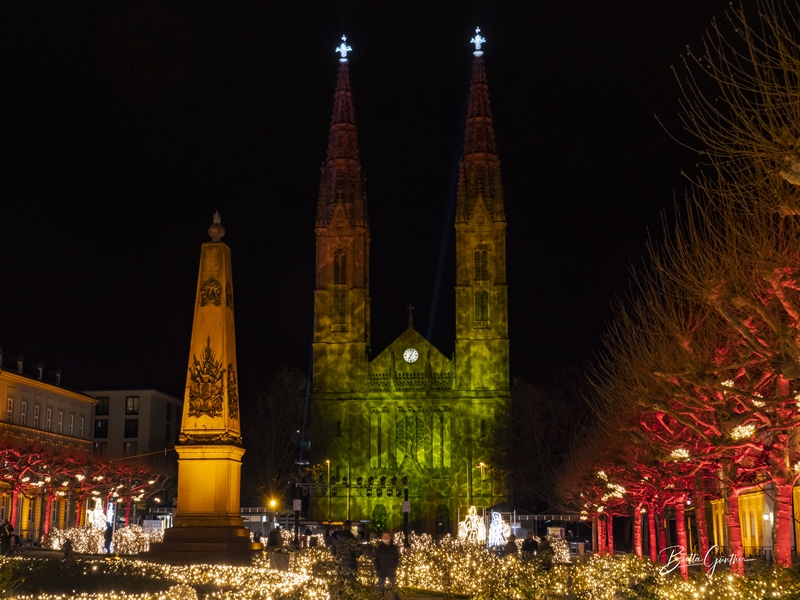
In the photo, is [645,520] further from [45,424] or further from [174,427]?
[174,427]

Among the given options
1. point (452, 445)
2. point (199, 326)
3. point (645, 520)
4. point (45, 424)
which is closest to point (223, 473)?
point (199, 326)

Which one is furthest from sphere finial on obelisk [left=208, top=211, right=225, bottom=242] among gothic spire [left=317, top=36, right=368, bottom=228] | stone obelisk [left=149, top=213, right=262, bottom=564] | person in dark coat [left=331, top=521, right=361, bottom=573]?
gothic spire [left=317, top=36, right=368, bottom=228]

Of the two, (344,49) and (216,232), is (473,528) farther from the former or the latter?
(344,49)

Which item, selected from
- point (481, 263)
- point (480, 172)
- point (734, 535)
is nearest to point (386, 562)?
point (734, 535)

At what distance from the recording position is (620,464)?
3797 cm

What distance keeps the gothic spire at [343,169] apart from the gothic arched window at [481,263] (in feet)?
37.7

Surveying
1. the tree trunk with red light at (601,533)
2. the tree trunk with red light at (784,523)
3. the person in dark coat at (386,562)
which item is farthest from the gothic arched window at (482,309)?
the person in dark coat at (386,562)

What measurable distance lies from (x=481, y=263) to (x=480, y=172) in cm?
880

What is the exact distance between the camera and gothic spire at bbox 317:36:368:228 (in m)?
100

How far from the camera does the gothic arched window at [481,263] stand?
96.1 m

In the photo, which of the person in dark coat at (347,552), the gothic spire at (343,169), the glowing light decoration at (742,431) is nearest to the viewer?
the person in dark coat at (347,552)

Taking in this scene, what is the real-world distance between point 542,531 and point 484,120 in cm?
4239

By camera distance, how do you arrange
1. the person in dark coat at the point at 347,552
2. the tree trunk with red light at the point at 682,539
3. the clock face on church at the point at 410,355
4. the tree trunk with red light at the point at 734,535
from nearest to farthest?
the person in dark coat at the point at 347,552
the tree trunk with red light at the point at 734,535
the tree trunk with red light at the point at 682,539
the clock face on church at the point at 410,355

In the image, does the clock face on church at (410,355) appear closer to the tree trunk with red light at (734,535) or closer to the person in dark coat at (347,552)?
the tree trunk with red light at (734,535)
